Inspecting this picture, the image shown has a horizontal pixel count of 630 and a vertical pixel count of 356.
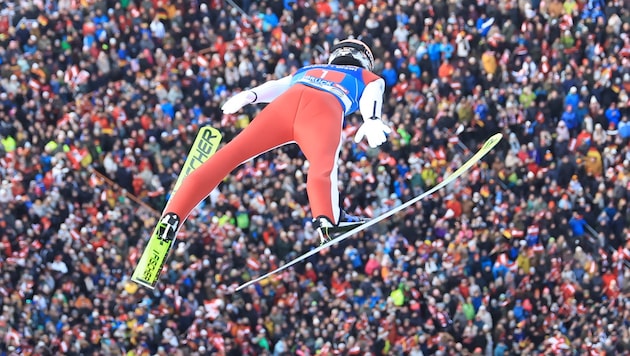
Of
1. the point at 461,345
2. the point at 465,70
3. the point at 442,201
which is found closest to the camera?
the point at 461,345

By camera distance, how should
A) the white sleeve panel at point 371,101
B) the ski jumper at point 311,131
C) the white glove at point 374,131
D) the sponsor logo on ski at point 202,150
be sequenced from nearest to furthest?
the white glove at point 374,131 < the ski jumper at point 311,131 < the white sleeve panel at point 371,101 < the sponsor logo on ski at point 202,150

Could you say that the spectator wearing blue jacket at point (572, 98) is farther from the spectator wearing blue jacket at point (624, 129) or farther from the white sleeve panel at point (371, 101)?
the white sleeve panel at point (371, 101)

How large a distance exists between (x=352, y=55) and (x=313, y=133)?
858mm

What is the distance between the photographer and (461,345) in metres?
15.5

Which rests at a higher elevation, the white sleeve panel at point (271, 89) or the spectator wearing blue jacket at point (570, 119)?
the spectator wearing blue jacket at point (570, 119)

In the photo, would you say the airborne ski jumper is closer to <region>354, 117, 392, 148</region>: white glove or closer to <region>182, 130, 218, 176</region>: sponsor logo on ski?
<region>354, 117, 392, 148</region>: white glove

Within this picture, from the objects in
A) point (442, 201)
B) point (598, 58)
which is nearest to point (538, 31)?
point (598, 58)

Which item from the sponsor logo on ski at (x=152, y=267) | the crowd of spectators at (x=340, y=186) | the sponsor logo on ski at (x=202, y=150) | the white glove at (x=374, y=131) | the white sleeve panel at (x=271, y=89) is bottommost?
the sponsor logo on ski at (x=152, y=267)

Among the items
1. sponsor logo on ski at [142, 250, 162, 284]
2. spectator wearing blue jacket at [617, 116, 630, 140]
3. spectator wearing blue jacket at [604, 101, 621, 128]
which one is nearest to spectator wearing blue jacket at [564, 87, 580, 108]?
spectator wearing blue jacket at [604, 101, 621, 128]

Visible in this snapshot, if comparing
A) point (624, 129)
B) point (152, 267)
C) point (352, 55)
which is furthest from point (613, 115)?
point (152, 267)

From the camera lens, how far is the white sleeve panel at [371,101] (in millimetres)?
9062

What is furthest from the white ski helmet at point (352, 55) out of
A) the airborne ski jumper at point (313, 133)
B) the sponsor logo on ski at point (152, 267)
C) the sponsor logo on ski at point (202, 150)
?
the sponsor logo on ski at point (152, 267)

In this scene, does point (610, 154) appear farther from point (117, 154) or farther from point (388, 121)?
Result: point (117, 154)

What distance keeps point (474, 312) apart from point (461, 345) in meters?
0.48
